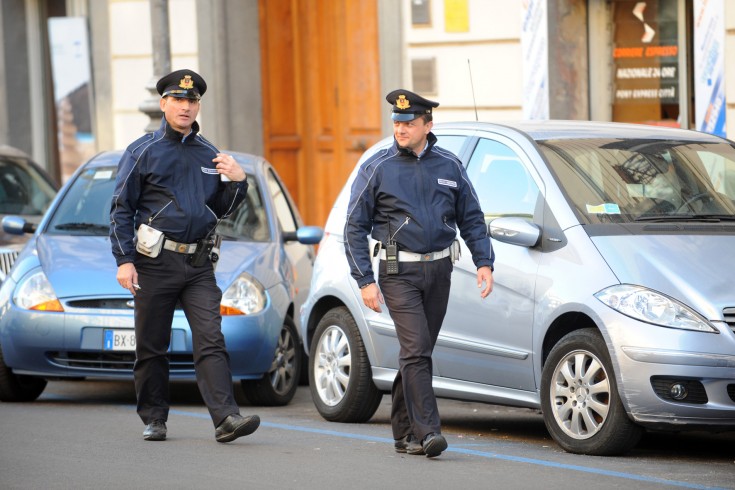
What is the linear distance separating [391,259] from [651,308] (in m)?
1.24

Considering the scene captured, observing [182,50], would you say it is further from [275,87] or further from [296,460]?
[296,460]

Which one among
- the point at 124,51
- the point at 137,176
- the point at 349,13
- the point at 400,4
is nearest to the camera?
the point at 137,176

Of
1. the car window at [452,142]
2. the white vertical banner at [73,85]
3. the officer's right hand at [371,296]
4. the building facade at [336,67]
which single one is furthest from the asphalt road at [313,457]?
the white vertical banner at [73,85]

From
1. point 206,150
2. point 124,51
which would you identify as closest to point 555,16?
point 124,51

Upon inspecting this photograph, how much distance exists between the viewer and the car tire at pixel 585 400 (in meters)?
7.46

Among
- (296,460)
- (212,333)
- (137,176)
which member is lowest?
(296,460)

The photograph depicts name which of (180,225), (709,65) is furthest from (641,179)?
(709,65)

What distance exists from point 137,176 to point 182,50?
9730 millimetres

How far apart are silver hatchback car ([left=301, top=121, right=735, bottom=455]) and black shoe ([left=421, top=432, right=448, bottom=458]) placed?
679mm

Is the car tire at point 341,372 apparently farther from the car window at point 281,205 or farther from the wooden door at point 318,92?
the wooden door at point 318,92

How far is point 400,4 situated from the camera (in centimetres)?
1545

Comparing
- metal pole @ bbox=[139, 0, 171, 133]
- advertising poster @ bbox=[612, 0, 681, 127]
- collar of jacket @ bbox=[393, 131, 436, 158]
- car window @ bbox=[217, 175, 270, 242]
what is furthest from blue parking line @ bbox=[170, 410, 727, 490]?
advertising poster @ bbox=[612, 0, 681, 127]

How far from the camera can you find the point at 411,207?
298 inches

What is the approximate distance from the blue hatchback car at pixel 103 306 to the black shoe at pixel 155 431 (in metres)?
1.46
